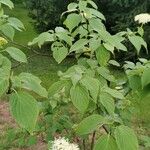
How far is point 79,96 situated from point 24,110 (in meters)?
0.36

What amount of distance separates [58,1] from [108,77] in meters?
12.3

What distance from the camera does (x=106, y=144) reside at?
5.82 ft

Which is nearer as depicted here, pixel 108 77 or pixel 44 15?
pixel 108 77

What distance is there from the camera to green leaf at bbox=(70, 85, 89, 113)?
196 cm

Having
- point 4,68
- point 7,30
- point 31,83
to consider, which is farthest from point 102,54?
point 31,83

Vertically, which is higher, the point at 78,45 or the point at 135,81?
the point at 78,45

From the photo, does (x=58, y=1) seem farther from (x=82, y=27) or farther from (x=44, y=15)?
(x=82, y=27)

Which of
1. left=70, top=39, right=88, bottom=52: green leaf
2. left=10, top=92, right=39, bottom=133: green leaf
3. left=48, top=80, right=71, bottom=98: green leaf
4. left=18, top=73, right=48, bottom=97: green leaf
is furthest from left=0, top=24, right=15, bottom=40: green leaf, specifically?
left=10, top=92, right=39, bottom=133: green leaf

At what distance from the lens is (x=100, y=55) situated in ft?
8.38

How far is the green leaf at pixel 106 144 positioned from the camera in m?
1.77

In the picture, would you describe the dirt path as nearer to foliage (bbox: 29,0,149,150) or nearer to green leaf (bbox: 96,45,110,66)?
foliage (bbox: 29,0,149,150)

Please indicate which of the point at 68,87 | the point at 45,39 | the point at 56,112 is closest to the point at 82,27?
the point at 45,39

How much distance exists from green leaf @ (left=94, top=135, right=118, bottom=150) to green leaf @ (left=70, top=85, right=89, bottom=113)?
225 millimetres

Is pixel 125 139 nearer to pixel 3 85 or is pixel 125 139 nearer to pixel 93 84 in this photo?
pixel 93 84
